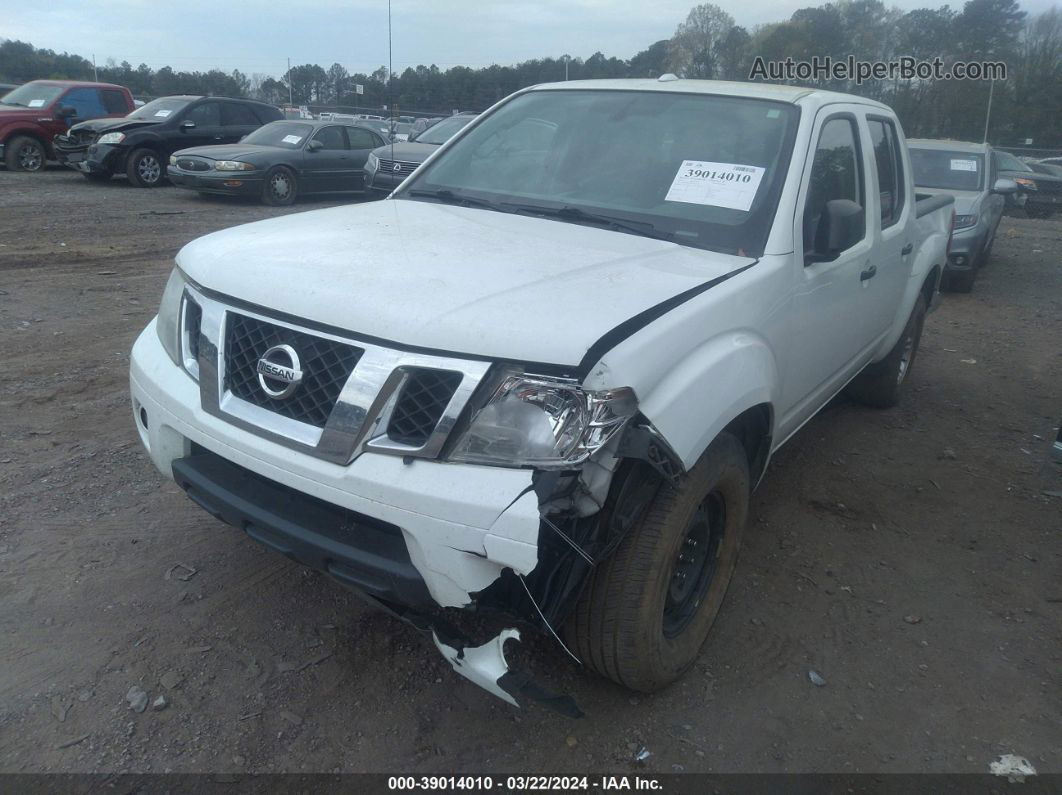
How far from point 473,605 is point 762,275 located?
4.95 ft

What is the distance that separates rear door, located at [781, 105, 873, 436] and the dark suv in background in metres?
13.5

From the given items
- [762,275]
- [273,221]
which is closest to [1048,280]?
[762,275]

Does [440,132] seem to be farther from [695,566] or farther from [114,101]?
Answer: [695,566]

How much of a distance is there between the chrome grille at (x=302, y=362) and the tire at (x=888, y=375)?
3791 millimetres

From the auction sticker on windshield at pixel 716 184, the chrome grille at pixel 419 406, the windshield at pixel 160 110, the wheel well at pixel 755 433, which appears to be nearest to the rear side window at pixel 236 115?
the windshield at pixel 160 110

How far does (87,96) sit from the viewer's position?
1650 cm

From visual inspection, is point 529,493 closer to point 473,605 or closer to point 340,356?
point 473,605

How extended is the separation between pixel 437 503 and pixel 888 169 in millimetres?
3575

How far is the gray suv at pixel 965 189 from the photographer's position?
9.48 metres

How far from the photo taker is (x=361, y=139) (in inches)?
573

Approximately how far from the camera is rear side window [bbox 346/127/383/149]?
14359 mm

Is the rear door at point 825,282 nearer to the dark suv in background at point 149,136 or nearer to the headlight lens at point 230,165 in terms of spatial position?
the headlight lens at point 230,165

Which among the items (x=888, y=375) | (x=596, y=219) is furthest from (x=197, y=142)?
(x=596, y=219)

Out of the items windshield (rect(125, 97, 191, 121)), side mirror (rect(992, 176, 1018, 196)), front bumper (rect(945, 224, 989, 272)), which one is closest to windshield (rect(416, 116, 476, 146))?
windshield (rect(125, 97, 191, 121))
